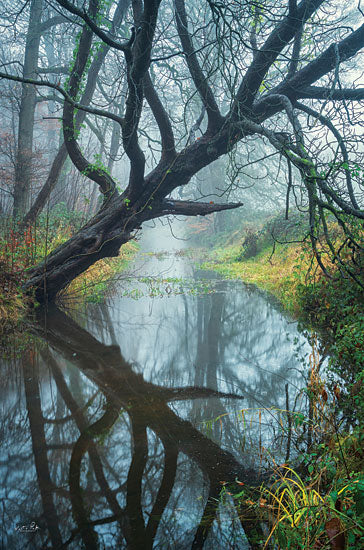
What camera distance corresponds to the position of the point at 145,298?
27.5ft

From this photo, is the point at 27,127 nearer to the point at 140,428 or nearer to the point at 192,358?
the point at 192,358

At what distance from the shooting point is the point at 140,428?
2.98 m

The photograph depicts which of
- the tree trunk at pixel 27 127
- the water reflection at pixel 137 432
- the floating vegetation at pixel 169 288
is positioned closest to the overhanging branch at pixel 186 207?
the water reflection at pixel 137 432

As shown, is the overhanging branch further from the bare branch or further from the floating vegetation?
the floating vegetation

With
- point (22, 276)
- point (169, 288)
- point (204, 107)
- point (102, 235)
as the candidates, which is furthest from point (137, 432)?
point (169, 288)

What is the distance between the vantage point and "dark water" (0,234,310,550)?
2023 mm

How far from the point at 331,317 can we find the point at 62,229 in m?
6.79

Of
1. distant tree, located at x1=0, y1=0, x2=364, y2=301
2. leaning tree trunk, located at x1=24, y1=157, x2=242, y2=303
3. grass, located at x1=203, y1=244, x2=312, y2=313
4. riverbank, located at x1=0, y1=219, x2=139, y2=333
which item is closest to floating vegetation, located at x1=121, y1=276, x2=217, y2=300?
riverbank, located at x1=0, y1=219, x2=139, y2=333

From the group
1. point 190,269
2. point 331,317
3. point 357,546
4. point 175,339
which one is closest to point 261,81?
point 331,317

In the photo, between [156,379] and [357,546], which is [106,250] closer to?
[156,379]

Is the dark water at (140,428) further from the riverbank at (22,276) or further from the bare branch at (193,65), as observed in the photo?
the bare branch at (193,65)
